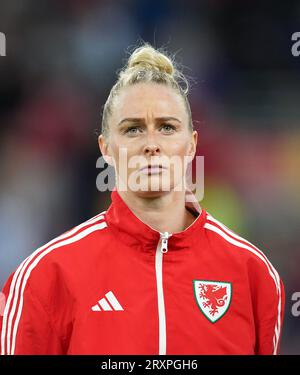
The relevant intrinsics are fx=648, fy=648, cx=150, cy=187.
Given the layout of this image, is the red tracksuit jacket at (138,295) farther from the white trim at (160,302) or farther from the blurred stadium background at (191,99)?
the blurred stadium background at (191,99)

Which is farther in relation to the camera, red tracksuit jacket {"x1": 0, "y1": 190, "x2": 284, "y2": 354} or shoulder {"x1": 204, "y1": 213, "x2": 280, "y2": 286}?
shoulder {"x1": 204, "y1": 213, "x2": 280, "y2": 286}

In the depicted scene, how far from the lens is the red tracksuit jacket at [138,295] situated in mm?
1881

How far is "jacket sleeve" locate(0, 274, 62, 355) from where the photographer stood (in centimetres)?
188

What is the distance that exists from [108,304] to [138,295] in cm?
9

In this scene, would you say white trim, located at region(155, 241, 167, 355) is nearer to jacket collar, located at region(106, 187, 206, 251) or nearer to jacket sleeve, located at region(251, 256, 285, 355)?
jacket collar, located at region(106, 187, 206, 251)

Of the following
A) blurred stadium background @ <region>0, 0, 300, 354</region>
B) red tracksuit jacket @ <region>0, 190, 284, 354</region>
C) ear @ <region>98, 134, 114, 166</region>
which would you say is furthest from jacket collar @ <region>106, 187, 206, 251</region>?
blurred stadium background @ <region>0, 0, 300, 354</region>

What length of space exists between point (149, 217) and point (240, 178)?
2.20 meters

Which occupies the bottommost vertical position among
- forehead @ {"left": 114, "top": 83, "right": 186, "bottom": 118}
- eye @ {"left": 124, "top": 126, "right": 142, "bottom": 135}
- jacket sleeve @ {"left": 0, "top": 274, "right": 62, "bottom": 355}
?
jacket sleeve @ {"left": 0, "top": 274, "right": 62, "bottom": 355}

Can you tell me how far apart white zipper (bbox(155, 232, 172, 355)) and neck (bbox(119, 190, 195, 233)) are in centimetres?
8

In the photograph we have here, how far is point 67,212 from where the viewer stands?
3992 mm

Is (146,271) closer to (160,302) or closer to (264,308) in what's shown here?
(160,302)

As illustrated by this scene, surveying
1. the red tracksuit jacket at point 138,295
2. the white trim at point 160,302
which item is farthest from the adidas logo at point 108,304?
the white trim at point 160,302

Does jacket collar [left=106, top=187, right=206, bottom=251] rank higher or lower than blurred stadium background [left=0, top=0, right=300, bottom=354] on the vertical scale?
lower

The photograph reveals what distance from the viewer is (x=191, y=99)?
4.26 meters
